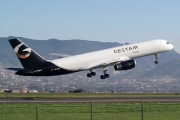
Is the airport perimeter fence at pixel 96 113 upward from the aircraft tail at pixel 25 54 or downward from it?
downward

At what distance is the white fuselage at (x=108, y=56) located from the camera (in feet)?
350

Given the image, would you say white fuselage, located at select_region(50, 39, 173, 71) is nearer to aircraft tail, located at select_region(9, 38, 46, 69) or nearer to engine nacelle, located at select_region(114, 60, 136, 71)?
engine nacelle, located at select_region(114, 60, 136, 71)

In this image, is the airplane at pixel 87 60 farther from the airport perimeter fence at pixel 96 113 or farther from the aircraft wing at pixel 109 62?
the airport perimeter fence at pixel 96 113

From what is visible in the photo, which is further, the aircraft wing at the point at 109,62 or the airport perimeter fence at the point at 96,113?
the aircraft wing at the point at 109,62

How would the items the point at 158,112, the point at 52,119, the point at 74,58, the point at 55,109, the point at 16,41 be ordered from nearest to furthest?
the point at 52,119 < the point at 158,112 < the point at 55,109 < the point at 16,41 < the point at 74,58

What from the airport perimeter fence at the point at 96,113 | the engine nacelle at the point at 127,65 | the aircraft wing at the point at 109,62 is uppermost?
the aircraft wing at the point at 109,62

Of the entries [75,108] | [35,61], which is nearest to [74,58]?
[35,61]

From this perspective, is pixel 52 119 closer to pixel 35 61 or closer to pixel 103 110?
pixel 103 110

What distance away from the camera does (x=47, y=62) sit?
101 metres

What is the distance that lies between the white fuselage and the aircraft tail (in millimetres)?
6673

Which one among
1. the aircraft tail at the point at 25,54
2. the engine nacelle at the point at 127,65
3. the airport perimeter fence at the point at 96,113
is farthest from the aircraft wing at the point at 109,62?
the airport perimeter fence at the point at 96,113

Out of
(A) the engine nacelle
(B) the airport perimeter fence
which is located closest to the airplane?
(A) the engine nacelle

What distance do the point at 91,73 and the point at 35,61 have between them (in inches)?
671

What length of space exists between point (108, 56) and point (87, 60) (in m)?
4.45
